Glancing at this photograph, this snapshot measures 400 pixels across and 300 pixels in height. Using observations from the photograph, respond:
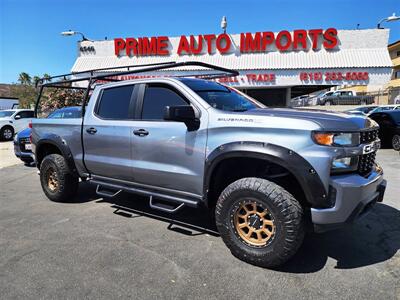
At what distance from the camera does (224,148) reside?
11.0 ft

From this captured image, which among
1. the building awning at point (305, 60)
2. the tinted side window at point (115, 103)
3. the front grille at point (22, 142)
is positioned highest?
the building awning at point (305, 60)

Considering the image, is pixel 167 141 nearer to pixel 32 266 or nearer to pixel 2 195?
pixel 32 266

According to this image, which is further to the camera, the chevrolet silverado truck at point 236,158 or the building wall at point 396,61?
the building wall at point 396,61

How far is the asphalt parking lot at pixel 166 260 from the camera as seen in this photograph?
2891mm

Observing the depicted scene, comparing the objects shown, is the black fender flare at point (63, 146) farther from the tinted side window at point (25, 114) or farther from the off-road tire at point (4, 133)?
the tinted side window at point (25, 114)

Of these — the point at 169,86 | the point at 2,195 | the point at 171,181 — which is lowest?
the point at 2,195

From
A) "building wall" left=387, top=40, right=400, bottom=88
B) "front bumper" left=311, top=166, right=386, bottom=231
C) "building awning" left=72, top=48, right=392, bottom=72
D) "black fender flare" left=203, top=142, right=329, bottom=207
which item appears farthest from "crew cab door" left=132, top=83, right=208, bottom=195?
"building wall" left=387, top=40, right=400, bottom=88

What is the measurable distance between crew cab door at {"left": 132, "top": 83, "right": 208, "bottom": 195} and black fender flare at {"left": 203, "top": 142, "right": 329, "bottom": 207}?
1.34 ft

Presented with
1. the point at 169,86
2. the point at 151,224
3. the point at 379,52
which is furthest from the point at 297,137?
the point at 379,52

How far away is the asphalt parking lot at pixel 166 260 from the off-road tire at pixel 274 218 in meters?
0.14

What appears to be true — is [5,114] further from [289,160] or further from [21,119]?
[289,160]

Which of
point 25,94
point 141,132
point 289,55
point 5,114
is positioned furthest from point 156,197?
point 25,94

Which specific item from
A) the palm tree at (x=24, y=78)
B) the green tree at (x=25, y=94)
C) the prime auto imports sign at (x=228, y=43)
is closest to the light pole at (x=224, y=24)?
the prime auto imports sign at (x=228, y=43)

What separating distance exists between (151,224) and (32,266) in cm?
155
